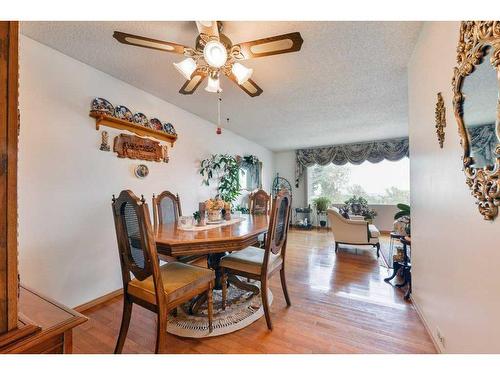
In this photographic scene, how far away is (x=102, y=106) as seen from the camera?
2.17 metres

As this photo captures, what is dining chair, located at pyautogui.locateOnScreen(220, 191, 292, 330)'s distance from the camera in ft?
5.56

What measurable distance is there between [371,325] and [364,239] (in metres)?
2.04

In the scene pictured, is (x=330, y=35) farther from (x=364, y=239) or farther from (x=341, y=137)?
(x=341, y=137)

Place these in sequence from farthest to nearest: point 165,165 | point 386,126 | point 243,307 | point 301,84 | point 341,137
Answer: point 341,137, point 386,126, point 165,165, point 301,84, point 243,307

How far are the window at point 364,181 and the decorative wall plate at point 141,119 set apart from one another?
5041mm

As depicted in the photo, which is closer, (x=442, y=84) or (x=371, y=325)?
(x=442, y=84)

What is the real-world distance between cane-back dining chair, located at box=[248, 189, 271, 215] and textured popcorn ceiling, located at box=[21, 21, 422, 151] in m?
1.37

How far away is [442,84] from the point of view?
135cm

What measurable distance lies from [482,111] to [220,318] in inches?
84.8

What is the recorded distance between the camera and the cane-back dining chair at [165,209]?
233 centimetres

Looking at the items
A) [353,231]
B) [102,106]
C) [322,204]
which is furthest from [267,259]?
[322,204]

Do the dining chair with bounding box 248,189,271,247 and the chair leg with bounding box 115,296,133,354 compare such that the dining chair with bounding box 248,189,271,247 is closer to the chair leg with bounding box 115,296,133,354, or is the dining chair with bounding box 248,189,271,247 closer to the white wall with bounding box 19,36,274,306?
the white wall with bounding box 19,36,274,306

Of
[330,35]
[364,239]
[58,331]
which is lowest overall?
[364,239]

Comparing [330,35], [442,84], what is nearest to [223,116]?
[330,35]
